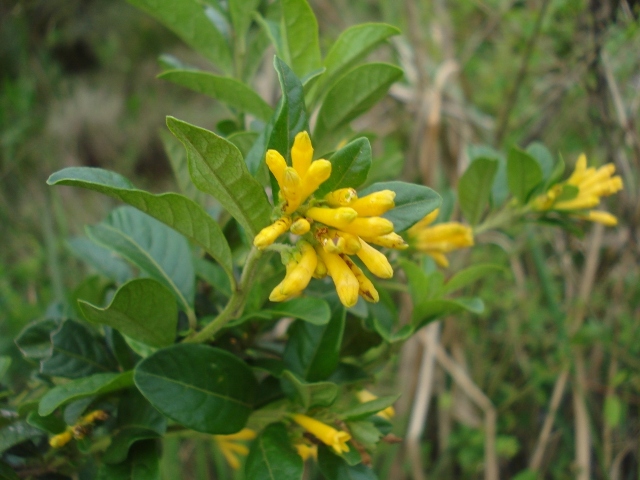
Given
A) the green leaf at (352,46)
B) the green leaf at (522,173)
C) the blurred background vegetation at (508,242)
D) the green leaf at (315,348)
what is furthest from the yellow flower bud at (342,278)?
the blurred background vegetation at (508,242)

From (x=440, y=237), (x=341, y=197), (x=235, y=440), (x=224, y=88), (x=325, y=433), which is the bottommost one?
(x=235, y=440)

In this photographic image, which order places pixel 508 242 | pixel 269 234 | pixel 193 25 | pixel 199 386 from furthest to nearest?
pixel 508 242
pixel 193 25
pixel 199 386
pixel 269 234

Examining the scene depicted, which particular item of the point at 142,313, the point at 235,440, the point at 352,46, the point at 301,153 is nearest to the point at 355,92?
the point at 352,46

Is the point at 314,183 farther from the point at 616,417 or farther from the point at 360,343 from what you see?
the point at 616,417

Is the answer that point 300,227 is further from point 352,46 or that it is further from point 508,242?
point 508,242

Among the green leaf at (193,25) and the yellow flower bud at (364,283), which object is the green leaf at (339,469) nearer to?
the yellow flower bud at (364,283)

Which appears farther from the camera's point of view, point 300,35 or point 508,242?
point 508,242

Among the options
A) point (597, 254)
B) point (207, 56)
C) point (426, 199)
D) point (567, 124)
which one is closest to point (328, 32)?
point (567, 124)
